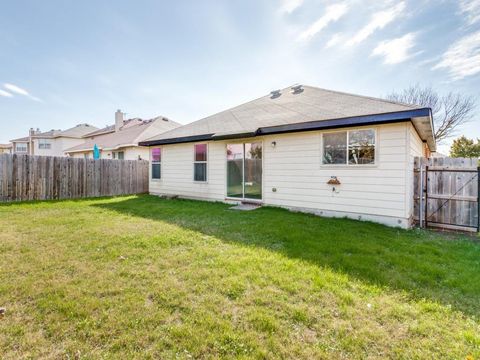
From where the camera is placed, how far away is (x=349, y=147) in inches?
268

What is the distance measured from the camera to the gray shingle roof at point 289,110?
682cm

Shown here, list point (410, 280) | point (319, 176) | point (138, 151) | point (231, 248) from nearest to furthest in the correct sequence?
point (410, 280) → point (231, 248) → point (319, 176) → point (138, 151)

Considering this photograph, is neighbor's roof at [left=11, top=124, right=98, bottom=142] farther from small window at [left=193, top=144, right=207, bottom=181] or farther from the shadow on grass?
the shadow on grass

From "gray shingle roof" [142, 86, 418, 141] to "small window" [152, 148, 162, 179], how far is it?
0.94 meters

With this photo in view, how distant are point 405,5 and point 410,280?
8464mm

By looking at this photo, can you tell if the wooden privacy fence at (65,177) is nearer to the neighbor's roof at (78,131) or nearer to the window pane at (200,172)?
the window pane at (200,172)

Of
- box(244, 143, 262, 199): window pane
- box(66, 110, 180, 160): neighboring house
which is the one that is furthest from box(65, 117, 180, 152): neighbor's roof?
box(244, 143, 262, 199): window pane

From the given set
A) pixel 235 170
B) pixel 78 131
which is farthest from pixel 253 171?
pixel 78 131

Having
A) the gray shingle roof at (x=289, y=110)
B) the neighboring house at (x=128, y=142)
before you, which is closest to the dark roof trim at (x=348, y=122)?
the gray shingle roof at (x=289, y=110)

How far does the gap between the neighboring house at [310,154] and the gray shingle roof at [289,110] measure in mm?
35

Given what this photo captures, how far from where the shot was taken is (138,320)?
236 cm

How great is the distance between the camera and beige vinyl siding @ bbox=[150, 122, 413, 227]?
20.1 ft

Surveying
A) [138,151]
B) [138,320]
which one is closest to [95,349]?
[138,320]

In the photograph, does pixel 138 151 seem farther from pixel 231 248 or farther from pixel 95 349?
pixel 95 349
